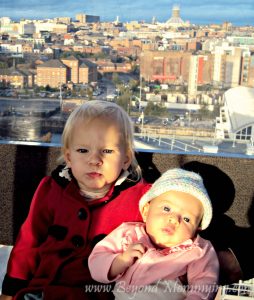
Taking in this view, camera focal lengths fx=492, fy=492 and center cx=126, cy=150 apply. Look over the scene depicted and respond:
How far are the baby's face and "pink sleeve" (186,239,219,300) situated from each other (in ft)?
0.22

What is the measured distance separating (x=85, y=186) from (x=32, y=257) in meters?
0.24

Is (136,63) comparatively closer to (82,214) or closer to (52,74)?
(52,74)

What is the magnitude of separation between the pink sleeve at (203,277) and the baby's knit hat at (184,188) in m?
0.09

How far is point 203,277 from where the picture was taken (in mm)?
1169

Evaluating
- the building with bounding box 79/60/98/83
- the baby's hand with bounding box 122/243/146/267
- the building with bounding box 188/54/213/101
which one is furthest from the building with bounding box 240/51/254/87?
the baby's hand with bounding box 122/243/146/267

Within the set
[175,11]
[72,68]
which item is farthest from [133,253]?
[175,11]

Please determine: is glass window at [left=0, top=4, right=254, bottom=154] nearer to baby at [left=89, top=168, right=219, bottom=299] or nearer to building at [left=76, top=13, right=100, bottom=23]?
building at [left=76, top=13, right=100, bottom=23]

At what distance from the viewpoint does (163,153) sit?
5.22 feet

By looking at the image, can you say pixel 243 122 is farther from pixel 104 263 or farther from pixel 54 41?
pixel 54 41

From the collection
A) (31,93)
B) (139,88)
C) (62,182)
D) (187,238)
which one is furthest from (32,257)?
(139,88)

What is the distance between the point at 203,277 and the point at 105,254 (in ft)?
0.80

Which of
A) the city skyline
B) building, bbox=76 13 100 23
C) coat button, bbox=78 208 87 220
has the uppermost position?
the city skyline

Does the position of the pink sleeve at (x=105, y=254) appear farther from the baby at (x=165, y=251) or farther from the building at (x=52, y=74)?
the building at (x=52, y=74)

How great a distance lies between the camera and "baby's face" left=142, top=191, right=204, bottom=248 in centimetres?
121
